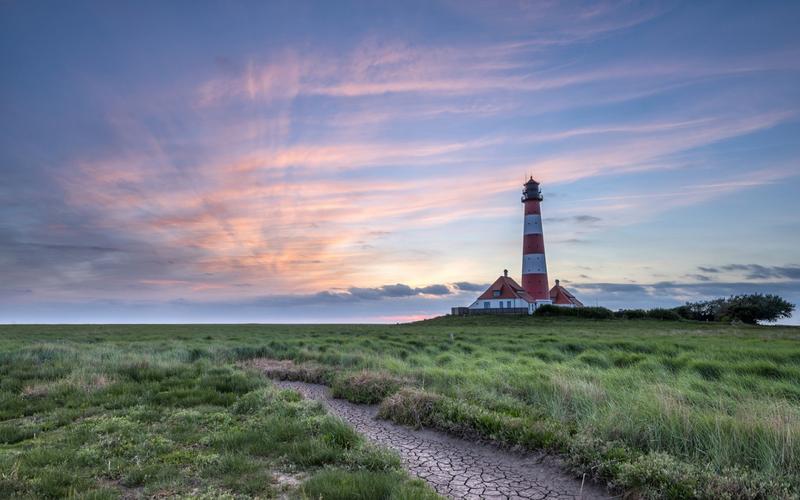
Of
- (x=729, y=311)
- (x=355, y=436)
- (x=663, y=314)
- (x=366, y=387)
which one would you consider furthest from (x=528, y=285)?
(x=355, y=436)

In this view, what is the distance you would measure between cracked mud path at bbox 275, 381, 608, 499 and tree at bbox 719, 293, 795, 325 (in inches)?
2958

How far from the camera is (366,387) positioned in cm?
1344

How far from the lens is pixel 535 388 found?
12.0 metres

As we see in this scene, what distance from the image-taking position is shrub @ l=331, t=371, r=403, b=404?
13.0 meters

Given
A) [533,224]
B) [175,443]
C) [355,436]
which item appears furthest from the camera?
[533,224]

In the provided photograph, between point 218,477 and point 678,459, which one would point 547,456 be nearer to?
point 678,459

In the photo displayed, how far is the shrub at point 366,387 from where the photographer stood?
13.0 metres

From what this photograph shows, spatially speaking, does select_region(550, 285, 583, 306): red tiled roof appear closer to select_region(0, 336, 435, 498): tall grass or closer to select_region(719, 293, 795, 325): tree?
select_region(719, 293, 795, 325): tree

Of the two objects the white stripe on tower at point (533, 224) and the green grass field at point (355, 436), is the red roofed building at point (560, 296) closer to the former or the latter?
the white stripe on tower at point (533, 224)

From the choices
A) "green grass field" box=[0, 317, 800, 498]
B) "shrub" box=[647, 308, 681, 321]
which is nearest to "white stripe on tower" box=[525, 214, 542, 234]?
"shrub" box=[647, 308, 681, 321]

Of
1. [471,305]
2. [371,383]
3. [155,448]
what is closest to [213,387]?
[371,383]

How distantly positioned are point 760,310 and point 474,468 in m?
78.6

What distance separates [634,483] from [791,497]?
1.69 metres

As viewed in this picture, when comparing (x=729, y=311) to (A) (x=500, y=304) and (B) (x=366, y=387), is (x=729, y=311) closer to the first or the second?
(A) (x=500, y=304)
